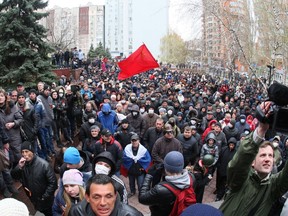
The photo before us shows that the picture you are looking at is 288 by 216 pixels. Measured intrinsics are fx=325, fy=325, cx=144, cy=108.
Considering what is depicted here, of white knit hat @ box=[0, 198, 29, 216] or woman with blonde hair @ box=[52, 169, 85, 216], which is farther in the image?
woman with blonde hair @ box=[52, 169, 85, 216]


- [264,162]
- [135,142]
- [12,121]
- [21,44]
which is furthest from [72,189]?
[21,44]

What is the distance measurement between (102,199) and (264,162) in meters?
1.32

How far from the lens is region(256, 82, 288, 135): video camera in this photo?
194cm

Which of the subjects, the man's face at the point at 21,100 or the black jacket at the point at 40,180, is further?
the man's face at the point at 21,100

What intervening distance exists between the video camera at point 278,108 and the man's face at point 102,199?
133cm

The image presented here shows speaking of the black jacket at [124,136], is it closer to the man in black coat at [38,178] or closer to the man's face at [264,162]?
the man in black coat at [38,178]

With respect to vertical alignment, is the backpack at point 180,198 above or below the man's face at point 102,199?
below

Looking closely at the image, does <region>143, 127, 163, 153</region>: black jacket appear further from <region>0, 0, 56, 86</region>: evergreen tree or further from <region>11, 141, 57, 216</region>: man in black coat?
<region>0, 0, 56, 86</region>: evergreen tree

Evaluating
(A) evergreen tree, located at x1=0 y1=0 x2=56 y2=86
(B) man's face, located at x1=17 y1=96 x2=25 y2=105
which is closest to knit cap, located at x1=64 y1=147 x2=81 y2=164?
(B) man's face, located at x1=17 y1=96 x2=25 y2=105

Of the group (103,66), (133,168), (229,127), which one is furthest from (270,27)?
(103,66)

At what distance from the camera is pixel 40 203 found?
465cm

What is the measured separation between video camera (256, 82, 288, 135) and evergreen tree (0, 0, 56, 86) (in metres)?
12.1

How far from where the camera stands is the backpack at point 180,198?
3268 millimetres

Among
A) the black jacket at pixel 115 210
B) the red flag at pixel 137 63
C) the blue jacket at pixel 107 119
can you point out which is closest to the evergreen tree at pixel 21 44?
the red flag at pixel 137 63
